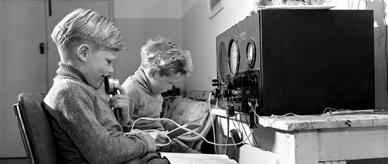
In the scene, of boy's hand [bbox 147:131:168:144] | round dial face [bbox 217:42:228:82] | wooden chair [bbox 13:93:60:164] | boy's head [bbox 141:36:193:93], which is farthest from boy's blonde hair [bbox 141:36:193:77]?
wooden chair [bbox 13:93:60:164]

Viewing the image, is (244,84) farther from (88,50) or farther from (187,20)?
(187,20)

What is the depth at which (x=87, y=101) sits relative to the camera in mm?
1212

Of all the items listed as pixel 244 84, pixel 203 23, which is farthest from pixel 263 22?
pixel 203 23

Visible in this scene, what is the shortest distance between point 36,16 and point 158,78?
10.4 ft

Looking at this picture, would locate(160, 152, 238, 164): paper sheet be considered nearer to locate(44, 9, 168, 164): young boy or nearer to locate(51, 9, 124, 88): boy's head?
locate(44, 9, 168, 164): young boy

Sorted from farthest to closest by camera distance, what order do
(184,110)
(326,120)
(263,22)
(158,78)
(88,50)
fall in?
(184,110), (158,78), (88,50), (263,22), (326,120)

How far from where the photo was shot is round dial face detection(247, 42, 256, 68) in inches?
47.8

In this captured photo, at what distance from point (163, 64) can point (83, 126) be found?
102 cm

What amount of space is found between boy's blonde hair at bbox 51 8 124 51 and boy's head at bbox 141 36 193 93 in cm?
86

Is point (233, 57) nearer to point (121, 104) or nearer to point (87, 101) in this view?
point (121, 104)

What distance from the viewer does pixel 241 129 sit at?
1.50 meters

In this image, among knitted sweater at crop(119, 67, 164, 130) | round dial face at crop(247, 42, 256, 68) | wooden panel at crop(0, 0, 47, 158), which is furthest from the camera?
wooden panel at crop(0, 0, 47, 158)

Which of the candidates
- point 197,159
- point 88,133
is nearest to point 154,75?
point 197,159

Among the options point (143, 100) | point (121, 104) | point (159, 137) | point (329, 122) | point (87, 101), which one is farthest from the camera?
point (143, 100)
